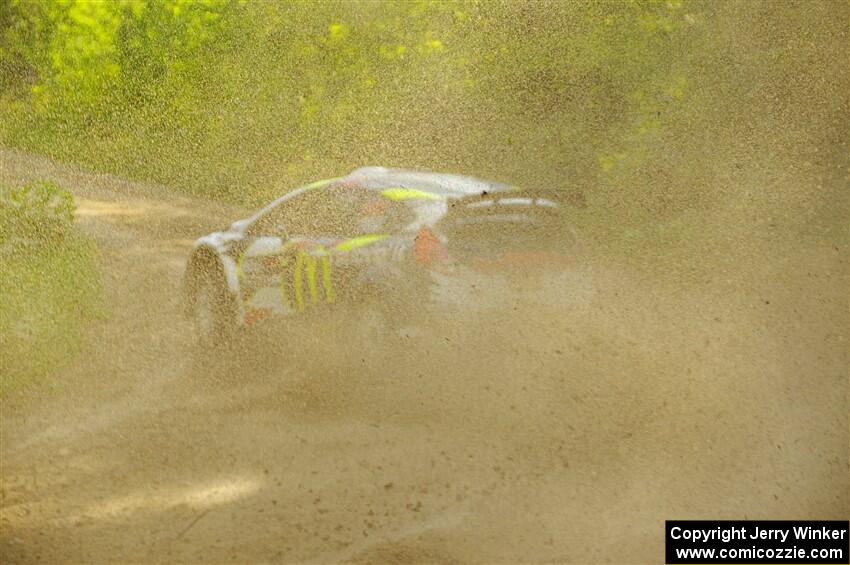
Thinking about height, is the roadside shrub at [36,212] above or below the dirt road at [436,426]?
above

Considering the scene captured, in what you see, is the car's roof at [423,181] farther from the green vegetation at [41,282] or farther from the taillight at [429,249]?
the green vegetation at [41,282]

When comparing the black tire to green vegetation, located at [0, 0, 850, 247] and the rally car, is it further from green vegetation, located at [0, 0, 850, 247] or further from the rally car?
green vegetation, located at [0, 0, 850, 247]

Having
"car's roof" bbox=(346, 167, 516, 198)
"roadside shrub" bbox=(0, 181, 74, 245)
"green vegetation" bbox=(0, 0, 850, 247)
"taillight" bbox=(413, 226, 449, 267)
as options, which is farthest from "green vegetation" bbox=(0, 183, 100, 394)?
"taillight" bbox=(413, 226, 449, 267)

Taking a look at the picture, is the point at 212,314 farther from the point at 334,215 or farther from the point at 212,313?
the point at 334,215

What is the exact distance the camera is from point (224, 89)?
4441 mm

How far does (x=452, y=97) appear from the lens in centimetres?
439

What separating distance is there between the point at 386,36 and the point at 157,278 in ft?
5.06

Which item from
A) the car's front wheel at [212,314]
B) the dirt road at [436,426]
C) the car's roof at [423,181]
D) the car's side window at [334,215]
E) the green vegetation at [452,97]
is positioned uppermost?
the green vegetation at [452,97]

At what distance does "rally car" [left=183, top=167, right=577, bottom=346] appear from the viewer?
4066 mm

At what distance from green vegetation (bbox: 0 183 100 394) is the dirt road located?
8 cm

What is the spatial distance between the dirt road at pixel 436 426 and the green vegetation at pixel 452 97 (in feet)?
0.80

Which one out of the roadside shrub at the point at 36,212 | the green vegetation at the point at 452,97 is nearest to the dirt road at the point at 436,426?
the roadside shrub at the point at 36,212

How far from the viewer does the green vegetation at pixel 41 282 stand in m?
4.07

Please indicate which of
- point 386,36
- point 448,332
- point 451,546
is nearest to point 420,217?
point 448,332
